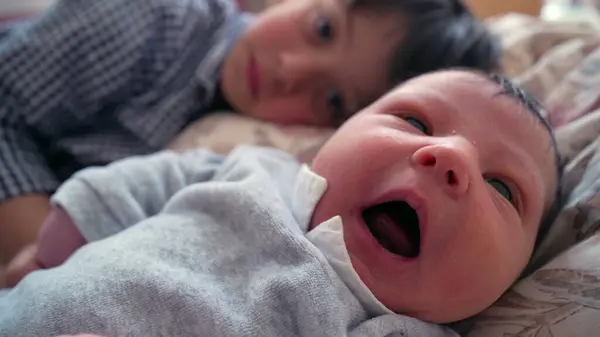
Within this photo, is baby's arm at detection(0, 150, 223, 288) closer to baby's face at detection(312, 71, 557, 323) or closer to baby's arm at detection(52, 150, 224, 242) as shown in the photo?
baby's arm at detection(52, 150, 224, 242)

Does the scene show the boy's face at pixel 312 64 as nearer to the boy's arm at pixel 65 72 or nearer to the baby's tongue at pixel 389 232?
the boy's arm at pixel 65 72

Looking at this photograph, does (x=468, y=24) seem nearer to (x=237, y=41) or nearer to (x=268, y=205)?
(x=237, y=41)

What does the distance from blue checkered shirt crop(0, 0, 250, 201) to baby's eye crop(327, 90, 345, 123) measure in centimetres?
23

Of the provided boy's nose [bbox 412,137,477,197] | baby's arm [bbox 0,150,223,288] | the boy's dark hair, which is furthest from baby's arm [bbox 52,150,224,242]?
the boy's dark hair

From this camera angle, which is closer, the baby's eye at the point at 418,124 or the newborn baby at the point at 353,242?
the newborn baby at the point at 353,242

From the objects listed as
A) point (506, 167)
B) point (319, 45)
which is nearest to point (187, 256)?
point (506, 167)

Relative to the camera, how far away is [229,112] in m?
1.29

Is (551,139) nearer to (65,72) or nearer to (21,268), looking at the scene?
(21,268)

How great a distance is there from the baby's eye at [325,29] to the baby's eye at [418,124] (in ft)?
1.71

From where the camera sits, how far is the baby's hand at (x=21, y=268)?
834 millimetres

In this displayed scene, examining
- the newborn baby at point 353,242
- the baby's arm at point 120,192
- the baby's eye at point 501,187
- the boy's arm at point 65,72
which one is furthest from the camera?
the boy's arm at point 65,72

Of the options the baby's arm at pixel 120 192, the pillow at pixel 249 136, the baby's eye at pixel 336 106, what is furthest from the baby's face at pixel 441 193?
the baby's eye at pixel 336 106

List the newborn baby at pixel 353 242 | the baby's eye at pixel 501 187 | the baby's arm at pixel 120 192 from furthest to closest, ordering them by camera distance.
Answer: the baby's arm at pixel 120 192
the baby's eye at pixel 501 187
the newborn baby at pixel 353 242

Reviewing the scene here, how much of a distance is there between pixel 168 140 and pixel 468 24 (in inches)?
23.8
